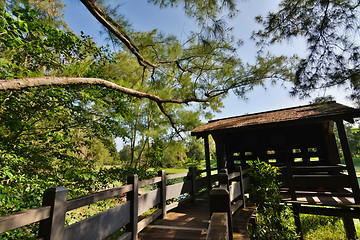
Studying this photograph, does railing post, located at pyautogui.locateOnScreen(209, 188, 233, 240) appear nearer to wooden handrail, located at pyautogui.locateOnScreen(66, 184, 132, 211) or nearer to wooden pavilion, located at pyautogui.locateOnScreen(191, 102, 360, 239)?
wooden handrail, located at pyautogui.locateOnScreen(66, 184, 132, 211)

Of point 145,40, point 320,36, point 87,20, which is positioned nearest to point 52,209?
point 87,20

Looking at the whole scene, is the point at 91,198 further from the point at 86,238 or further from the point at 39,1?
the point at 39,1

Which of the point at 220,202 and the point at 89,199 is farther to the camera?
the point at 89,199

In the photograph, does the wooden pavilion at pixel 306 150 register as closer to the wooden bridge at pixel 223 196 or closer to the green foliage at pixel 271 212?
the wooden bridge at pixel 223 196

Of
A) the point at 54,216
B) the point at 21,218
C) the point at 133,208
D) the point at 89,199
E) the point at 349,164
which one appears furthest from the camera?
the point at 349,164

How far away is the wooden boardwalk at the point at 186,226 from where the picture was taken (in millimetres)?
3270

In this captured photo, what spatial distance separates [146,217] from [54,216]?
2386 mm

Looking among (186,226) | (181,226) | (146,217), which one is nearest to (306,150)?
(186,226)

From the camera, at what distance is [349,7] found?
3.32 meters

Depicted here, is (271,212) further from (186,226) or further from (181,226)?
(181,226)

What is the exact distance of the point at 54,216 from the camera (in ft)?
5.37

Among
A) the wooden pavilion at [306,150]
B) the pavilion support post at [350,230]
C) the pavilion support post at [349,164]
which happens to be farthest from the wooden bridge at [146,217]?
the pavilion support post at [350,230]

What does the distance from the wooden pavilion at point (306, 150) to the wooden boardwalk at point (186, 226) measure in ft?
7.43

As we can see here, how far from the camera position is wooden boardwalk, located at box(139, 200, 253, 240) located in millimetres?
3270
